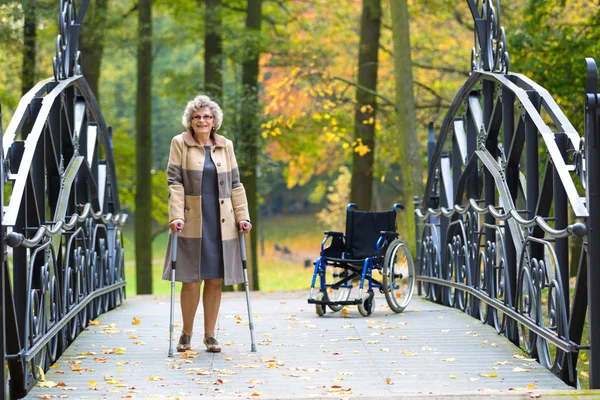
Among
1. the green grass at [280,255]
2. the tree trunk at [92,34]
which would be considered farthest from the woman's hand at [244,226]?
the green grass at [280,255]

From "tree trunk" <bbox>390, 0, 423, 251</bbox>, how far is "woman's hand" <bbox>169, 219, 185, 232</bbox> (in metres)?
8.85

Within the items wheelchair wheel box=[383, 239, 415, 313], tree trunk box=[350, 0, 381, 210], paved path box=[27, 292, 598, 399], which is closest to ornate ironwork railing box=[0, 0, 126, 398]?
paved path box=[27, 292, 598, 399]

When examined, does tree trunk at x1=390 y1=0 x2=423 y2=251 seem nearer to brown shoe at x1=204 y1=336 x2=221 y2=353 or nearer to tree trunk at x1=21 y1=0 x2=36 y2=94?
tree trunk at x1=21 y1=0 x2=36 y2=94

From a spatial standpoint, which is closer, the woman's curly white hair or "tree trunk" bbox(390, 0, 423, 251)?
the woman's curly white hair

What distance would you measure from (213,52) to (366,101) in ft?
11.2

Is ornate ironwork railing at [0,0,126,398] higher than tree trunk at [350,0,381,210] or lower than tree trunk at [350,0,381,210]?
lower

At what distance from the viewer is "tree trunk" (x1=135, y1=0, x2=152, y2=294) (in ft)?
64.2

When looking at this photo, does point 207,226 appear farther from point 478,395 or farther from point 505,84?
point 478,395

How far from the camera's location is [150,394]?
206 inches

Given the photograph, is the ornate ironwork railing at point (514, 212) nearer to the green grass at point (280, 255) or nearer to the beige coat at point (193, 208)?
the beige coat at point (193, 208)

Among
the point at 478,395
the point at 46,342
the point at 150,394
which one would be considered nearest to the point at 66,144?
the point at 46,342

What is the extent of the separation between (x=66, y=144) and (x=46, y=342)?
232cm

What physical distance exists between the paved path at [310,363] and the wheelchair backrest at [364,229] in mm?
997

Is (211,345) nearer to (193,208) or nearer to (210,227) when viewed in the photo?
(210,227)
